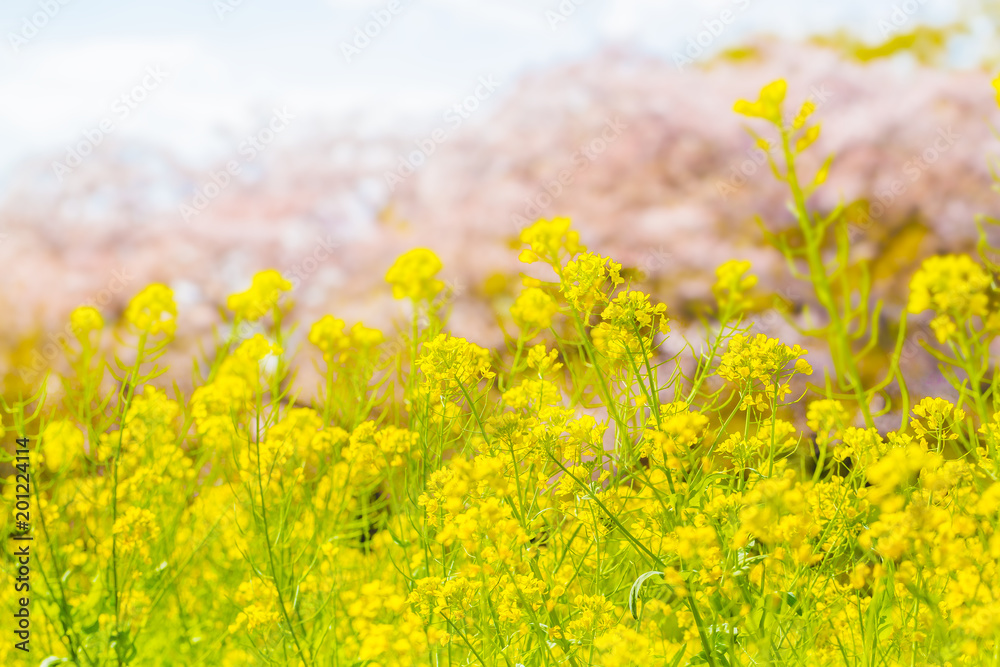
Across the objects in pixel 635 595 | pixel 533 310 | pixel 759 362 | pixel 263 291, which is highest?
pixel 263 291

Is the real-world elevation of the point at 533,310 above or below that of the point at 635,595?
above

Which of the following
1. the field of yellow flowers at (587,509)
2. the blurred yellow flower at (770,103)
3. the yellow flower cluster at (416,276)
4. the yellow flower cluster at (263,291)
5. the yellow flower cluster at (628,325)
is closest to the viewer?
the field of yellow flowers at (587,509)

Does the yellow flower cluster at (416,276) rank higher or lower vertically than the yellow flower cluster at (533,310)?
higher

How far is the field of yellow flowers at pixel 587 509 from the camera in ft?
3.51

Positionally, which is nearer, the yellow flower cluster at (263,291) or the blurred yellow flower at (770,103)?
the blurred yellow flower at (770,103)

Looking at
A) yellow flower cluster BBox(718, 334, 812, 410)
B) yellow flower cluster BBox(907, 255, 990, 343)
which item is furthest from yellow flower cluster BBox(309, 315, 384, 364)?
yellow flower cluster BBox(907, 255, 990, 343)

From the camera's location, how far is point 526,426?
1.34m

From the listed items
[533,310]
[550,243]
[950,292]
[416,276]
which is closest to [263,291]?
[416,276]

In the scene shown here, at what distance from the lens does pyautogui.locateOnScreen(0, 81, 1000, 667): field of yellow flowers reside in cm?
107

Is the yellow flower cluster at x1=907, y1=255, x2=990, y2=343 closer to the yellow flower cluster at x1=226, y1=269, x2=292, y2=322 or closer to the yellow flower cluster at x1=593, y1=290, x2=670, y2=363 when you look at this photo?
the yellow flower cluster at x1=593, y1=290, x2=670, y2=363

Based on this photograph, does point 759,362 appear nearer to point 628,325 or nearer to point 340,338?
point 628,325

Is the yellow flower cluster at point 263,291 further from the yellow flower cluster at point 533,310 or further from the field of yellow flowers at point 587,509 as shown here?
the yellow flower cluster at point 533,310

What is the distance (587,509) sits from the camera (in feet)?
4.40

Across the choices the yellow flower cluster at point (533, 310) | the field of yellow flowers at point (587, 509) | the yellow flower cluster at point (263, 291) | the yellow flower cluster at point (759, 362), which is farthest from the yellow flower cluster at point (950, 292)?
the yellow flower cluster at point (263, 291)
